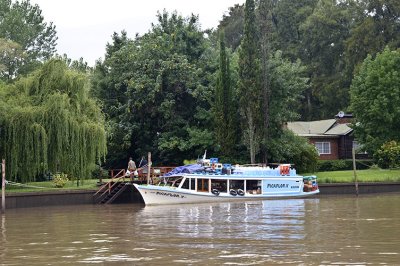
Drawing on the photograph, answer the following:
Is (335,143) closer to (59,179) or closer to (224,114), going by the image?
(224,114)

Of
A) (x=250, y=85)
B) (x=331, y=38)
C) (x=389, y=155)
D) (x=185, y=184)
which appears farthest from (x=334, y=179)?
(x=331, y=38)

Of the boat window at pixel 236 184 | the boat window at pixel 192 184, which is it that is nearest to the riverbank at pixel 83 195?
the boat window at pixel 192 184

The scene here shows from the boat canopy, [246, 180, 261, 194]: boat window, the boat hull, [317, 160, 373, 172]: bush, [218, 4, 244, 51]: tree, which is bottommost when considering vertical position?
the boat hull

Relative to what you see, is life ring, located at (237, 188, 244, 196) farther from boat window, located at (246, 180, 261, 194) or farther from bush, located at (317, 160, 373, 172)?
bush, located at (317, 160, 373, 172)

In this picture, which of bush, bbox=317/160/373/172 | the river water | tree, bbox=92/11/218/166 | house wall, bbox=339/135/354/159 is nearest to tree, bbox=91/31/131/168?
tree, bbox=92/11/218/166

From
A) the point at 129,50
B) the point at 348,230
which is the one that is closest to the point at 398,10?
the point at 129,50

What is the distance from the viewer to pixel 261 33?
51750 millimetres

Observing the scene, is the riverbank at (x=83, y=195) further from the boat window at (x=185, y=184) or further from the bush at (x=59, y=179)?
the boat window at (x=185, y=184)

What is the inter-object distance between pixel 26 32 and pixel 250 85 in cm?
3407

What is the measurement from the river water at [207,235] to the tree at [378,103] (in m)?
21.0

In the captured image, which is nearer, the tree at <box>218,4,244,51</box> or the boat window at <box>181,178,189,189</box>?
the boat window at <box>181,178,189,189</box>

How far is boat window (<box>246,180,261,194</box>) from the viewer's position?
43.5m

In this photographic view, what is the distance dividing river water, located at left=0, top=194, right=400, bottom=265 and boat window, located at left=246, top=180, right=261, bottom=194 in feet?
22.0

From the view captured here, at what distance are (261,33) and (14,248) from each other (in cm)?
3443
